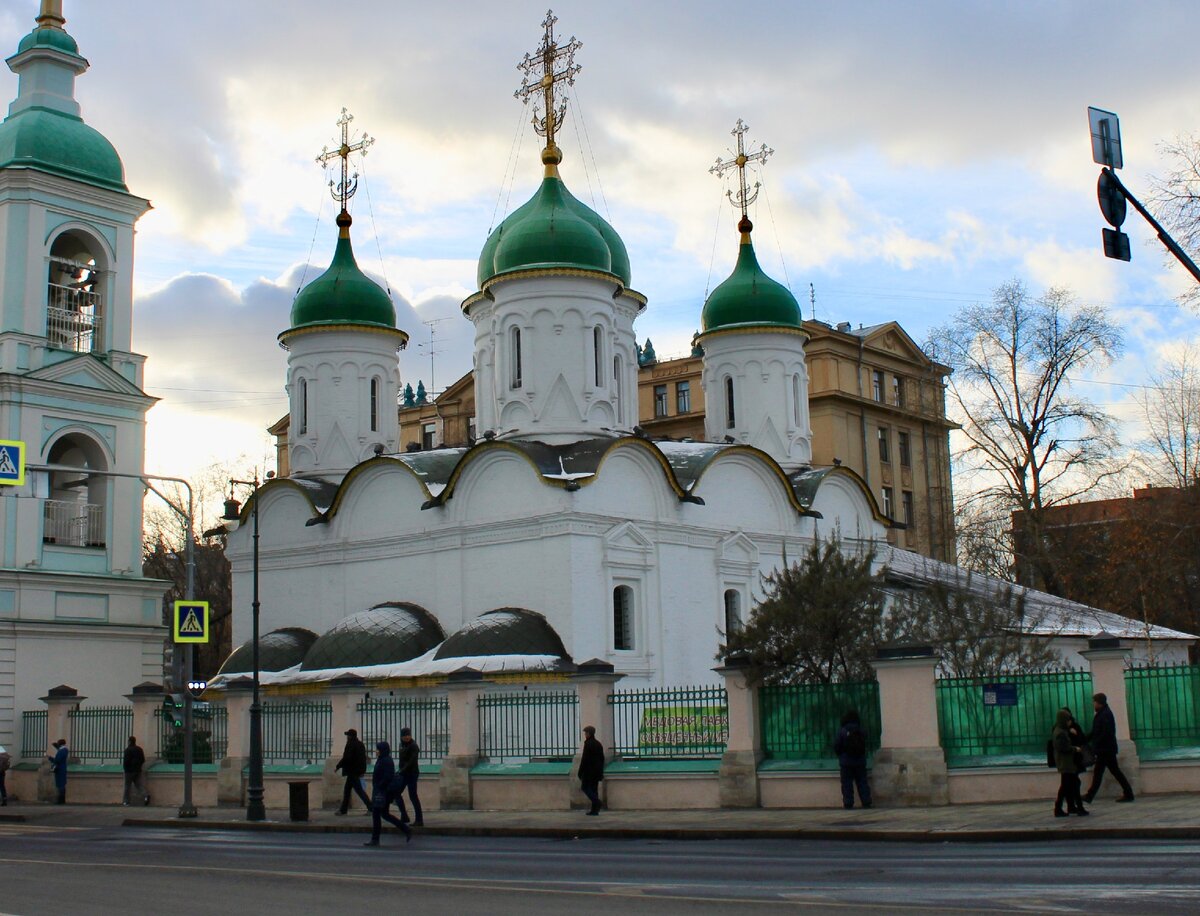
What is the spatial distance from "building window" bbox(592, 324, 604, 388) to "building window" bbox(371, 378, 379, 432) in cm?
673

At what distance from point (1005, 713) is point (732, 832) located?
3.86 m

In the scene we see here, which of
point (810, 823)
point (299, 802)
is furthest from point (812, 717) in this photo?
point (299, 802)

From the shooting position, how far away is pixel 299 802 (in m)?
20.0

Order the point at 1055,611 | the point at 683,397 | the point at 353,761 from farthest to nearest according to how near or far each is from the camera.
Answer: the point at 683,397, the point at 1055,611, the point at 353,761

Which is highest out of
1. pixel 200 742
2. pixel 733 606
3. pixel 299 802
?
pixel 733 606

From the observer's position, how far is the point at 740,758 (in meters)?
18.4

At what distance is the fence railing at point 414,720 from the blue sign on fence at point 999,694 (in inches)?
331

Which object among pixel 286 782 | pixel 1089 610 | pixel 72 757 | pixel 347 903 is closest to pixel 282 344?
pixel 72 757

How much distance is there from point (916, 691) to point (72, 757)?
652 inches

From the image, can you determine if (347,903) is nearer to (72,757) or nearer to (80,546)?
(72,757)

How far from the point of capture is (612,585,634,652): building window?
90.8 feet

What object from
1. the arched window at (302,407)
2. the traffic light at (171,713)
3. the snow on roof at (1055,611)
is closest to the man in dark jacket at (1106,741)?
the snow on roof at (1055,611)

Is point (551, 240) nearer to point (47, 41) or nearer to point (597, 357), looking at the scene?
point (597, 357)

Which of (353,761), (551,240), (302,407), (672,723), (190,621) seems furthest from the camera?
(302,407)
